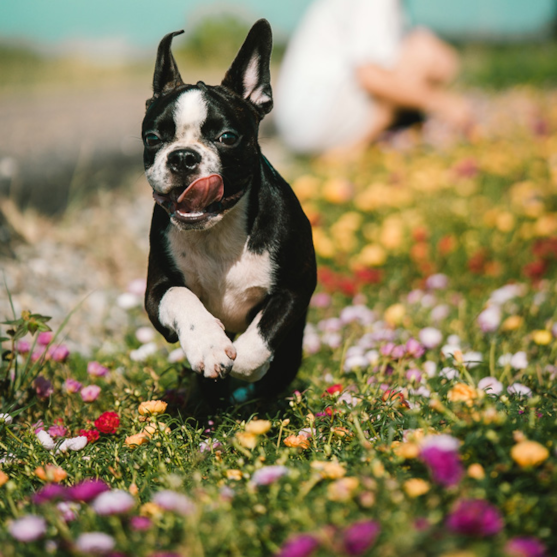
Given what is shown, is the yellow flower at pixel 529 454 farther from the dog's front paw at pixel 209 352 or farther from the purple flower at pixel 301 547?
the dog's front paw at pixel 209 352

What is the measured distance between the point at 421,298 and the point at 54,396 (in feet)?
7.44

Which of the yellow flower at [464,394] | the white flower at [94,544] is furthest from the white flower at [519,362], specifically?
the white flower at [94,544]

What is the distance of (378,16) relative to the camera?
281 inches

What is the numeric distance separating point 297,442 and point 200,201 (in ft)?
2.84

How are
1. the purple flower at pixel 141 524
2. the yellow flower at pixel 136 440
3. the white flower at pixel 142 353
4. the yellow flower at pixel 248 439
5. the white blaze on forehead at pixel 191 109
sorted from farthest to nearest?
1. the white flower at pixel 142 353
2. the white blaze on forehead at pixel 191 109
3. the yellow flower at pixel 136 440
4. the yellow flower at pixel 248 439
5. the purple flower at pixel 141 524

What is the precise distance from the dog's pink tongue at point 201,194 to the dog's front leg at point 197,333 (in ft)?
1.01

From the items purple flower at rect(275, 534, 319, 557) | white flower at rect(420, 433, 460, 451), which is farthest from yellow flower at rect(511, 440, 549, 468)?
purple flower at rect(275, 534, 319, 557)

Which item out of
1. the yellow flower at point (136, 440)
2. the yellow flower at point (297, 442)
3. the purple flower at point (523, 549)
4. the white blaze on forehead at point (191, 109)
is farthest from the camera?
the white blaze on forehead at point (191, 109)

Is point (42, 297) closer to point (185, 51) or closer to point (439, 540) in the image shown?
point (439, 540)

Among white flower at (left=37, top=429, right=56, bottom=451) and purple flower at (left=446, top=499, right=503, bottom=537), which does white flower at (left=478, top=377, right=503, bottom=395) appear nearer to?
purple flower at (left=446, top=499, right=503, bottom=537)

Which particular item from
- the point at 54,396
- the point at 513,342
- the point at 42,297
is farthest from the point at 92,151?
the point at 513,342

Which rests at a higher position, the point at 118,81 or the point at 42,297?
the point at 42,297

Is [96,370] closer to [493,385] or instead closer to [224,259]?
[224,259]

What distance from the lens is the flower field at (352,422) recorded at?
149 cm
